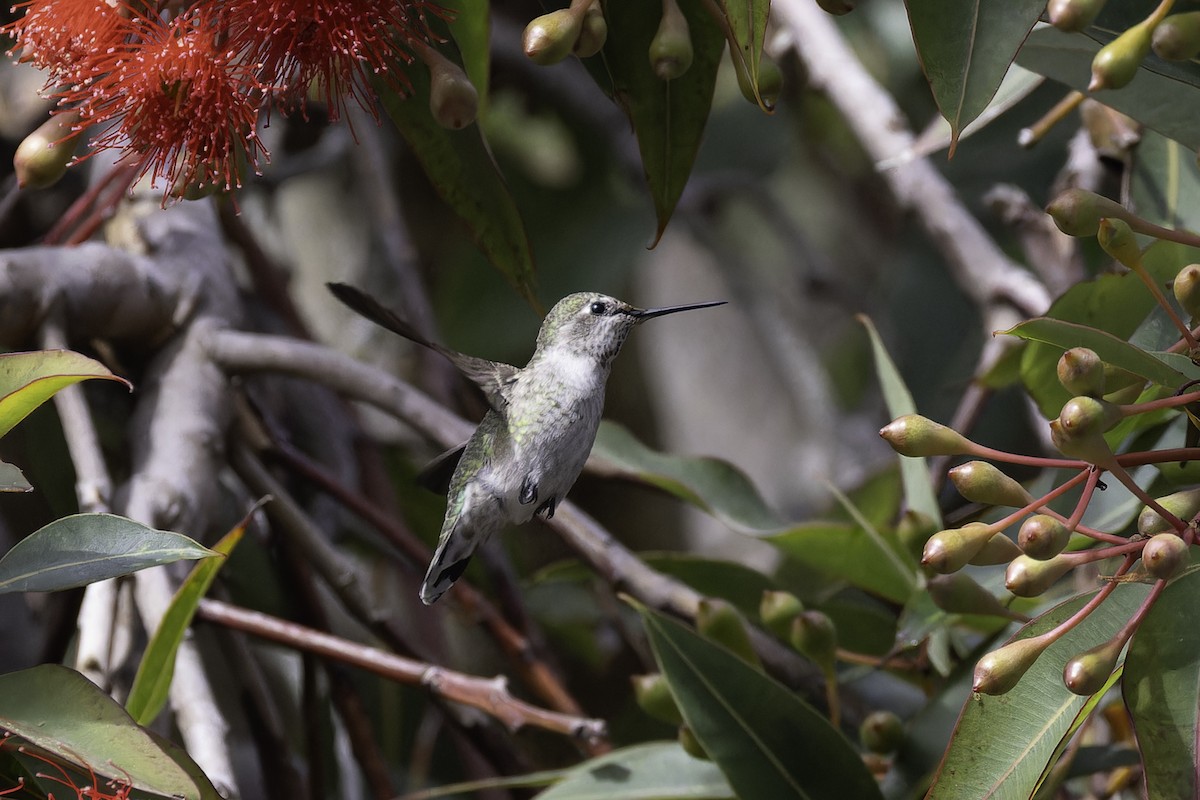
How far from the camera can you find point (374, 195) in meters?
2.32

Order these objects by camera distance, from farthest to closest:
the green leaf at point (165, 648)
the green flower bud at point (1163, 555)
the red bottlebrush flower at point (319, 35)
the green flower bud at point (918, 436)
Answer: the green leaf at point (165, 648) < the red bottlebrush flower at point (319, 35) < the green flower bud at point (918, 436) < the green flower bud at point (1163, 555)

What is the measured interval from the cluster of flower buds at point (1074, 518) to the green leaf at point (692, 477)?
575 millimetres

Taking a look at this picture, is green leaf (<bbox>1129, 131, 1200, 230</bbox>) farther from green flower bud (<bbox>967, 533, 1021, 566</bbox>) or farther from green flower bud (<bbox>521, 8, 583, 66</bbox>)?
green flower bud (<bbox>521, 8, 583, 66</bbox>)

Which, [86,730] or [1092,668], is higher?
[86,730]

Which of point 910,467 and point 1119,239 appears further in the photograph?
point 910,467

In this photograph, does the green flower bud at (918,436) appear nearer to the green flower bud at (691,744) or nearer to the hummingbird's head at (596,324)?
the hummingbird's head at (596,324)

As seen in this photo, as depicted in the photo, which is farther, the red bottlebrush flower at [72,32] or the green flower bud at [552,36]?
the red bottlebrush flower at [72,32]

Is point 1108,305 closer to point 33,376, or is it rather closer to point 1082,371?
point 1082,371

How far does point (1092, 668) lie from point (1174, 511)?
0.12 metres

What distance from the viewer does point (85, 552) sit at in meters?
0.86

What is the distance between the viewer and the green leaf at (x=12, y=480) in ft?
2.66

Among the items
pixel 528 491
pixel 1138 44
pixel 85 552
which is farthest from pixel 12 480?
pixel 1138 44

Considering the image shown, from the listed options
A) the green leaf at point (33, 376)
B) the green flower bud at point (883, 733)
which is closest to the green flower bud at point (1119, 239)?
the green flower bud at point (883, 733)

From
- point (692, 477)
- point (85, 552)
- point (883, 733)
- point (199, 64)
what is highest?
point (199, 64)
